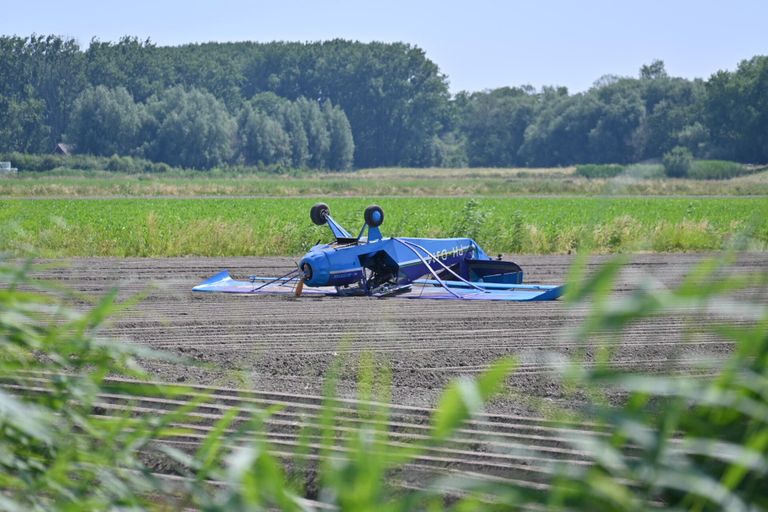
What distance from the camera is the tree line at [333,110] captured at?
9600 cm

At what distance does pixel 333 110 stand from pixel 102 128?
1231 inches

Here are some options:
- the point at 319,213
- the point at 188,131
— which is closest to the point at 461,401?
the point at 319,213

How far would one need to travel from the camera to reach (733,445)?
173 centimetres

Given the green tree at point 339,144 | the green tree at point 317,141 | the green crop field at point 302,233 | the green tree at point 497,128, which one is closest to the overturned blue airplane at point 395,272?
the green crop field at point 302,233

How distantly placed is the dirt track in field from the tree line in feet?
237

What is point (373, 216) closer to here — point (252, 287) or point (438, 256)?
point (438, 256)

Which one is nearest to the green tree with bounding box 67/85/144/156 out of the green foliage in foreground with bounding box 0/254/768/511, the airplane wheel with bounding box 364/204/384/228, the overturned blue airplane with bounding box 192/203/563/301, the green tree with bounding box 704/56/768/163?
the green tree with bounding box 704/56/768/163

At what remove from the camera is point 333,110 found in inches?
4813

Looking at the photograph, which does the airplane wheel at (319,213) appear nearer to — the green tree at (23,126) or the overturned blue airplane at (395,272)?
the overturned blue airplane at (395,272)

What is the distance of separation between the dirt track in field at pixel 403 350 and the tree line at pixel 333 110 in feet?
237

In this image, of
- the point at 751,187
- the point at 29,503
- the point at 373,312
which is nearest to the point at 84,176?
the point at 751,187

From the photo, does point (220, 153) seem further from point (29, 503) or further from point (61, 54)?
point (29, 503)

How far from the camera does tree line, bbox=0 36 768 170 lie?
3780 inches

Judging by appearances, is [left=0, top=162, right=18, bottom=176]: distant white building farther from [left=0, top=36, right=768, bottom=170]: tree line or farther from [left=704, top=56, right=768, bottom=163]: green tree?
[left=704, top=56, right=768, bottom=163]: green tree
